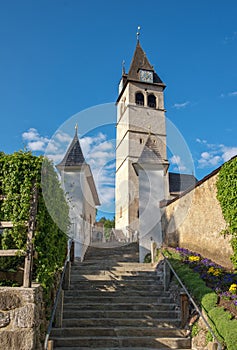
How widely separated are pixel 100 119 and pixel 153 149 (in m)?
5.98

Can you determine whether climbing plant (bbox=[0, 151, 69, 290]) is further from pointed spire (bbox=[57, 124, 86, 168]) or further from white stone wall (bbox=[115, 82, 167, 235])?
white stone wall (bbox=[115, 82, 167, 235])

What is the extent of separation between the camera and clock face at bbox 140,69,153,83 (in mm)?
29031

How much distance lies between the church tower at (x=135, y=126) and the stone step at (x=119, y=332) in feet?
53.4

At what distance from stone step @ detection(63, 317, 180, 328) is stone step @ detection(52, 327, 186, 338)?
236 millimetres

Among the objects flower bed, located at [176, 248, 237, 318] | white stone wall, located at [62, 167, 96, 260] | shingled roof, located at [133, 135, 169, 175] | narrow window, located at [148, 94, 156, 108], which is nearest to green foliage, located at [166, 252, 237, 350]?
flower bed, located at [176, 248, 237, 318]

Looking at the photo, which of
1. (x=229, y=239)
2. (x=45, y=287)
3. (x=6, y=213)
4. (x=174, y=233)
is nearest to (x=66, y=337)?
(x=45, y=287)

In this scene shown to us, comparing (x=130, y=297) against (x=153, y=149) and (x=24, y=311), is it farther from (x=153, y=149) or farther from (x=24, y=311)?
(x=153, y=149)

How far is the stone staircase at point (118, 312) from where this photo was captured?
4.86m

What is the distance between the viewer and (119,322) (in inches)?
213

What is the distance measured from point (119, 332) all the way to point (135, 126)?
867 inches

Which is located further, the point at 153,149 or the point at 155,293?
the point at 153,149

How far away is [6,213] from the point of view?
4.25 metres

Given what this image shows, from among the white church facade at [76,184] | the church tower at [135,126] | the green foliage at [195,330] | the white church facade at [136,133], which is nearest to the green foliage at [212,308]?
the green foliage at [195,330]

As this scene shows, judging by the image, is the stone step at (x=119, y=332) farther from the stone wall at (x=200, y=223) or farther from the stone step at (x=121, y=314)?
the stone wall at (x=200, y=223)
